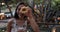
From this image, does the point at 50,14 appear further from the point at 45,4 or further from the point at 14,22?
the point at 14,22

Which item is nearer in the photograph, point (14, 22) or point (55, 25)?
point (14, 22)

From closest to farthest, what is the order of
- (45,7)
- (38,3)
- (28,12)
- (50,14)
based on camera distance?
1. (28,12)
2. (50,14)
3. (45,7)
4. (38,3)

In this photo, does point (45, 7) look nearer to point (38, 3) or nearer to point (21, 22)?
point (38, 3)

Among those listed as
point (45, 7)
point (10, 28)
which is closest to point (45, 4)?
point (45, 7)

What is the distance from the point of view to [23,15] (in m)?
1.29

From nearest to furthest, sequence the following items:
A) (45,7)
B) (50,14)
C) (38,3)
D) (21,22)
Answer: (21,22) → (50,14) → (45,7) → (38,3)

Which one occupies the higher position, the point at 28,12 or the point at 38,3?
the point at 28,12

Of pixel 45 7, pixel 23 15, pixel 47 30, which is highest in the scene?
pixel 23 15

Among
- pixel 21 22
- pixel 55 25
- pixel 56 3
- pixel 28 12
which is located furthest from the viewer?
pixel 56 3

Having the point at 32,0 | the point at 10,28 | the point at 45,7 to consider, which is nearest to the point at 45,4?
the point at 45,7

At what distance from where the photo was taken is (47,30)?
2150mm

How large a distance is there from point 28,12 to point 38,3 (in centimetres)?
191

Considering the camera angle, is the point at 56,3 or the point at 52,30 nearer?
the point at 52,30

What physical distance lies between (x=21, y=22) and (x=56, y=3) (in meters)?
2.19
